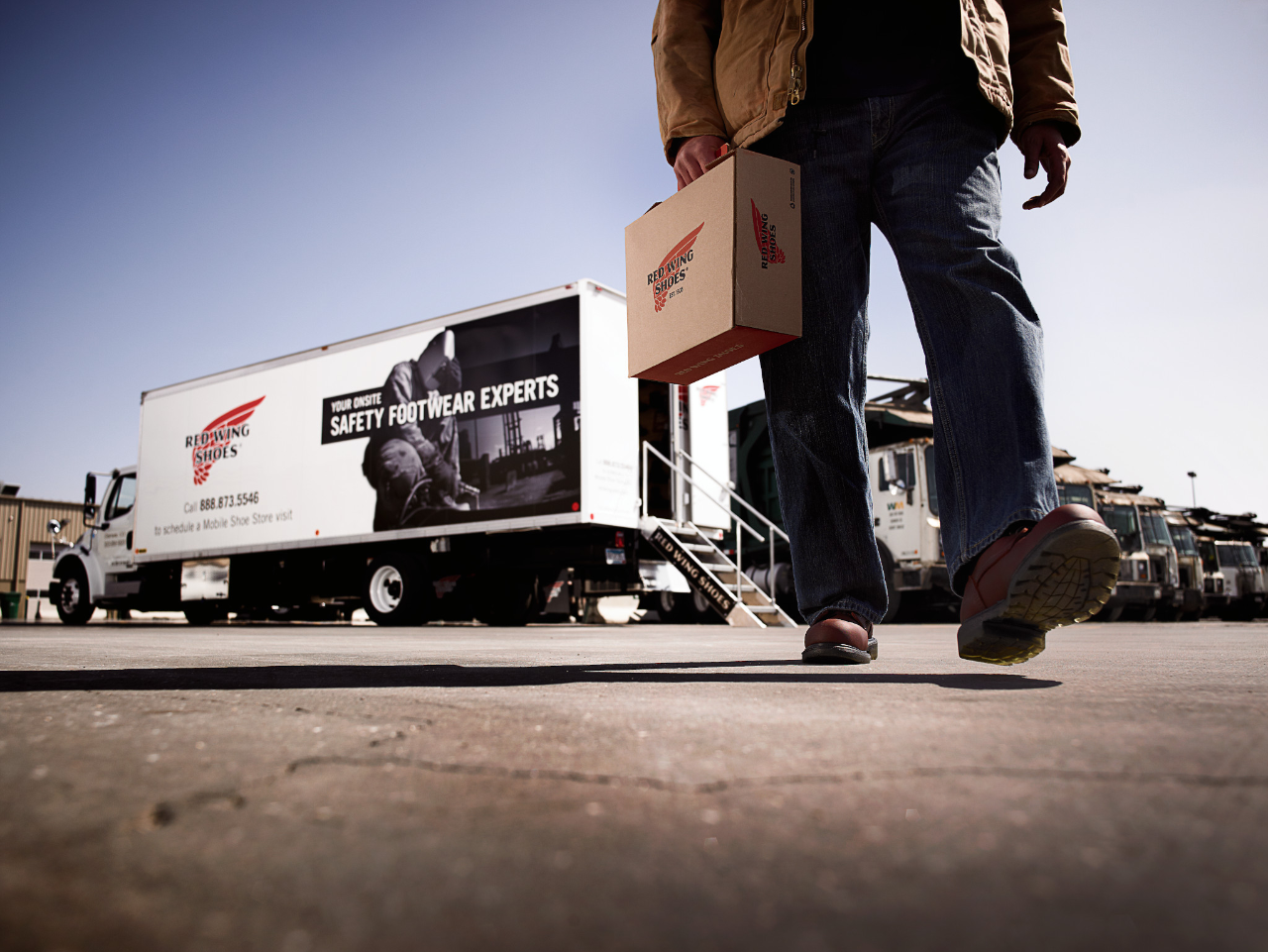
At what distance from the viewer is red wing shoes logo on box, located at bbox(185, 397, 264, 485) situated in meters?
11.1

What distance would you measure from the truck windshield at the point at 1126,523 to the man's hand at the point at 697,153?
1305cm

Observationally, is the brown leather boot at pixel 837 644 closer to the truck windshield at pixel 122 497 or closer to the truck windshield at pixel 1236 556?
the truck windshield at pixel 122 497

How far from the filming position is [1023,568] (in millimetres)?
1741

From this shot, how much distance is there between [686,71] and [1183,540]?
16.6 metres

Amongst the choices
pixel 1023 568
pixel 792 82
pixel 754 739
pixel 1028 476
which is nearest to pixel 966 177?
pixel 792 82

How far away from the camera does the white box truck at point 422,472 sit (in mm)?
8773

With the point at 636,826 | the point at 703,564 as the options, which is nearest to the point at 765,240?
the point at 636,826

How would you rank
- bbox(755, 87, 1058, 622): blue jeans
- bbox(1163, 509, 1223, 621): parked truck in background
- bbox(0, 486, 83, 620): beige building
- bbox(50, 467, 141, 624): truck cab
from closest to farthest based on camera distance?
1. bbox(755, 87, 1058, 622): blue jeans
2. bbox(50, 467, 141, 624): truck cab
3. bbox(1163, 509, 1223, 621): parked truck in background
4. bbox(0, 486, 83, 620): beige building

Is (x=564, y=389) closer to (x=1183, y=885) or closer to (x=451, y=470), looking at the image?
(x=451, y=470)

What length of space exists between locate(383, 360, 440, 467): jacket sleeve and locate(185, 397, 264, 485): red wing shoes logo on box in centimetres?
224

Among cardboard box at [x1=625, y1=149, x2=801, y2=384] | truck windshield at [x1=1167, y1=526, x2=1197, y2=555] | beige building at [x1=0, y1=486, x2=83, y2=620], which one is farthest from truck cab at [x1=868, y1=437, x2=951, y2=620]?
beige building at [x1=0, y1=486, x2=83, y2=620]

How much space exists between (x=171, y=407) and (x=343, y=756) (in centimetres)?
1282

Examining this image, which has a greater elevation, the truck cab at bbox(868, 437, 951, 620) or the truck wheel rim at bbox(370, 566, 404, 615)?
the truck cab at bbox(868, 437, 951, 620)

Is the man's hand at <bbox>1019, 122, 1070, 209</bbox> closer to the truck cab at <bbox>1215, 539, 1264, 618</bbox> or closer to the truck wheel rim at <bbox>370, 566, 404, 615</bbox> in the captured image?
the truck wheel rim at <bbox>370, 566, 404, 615</bbox>
